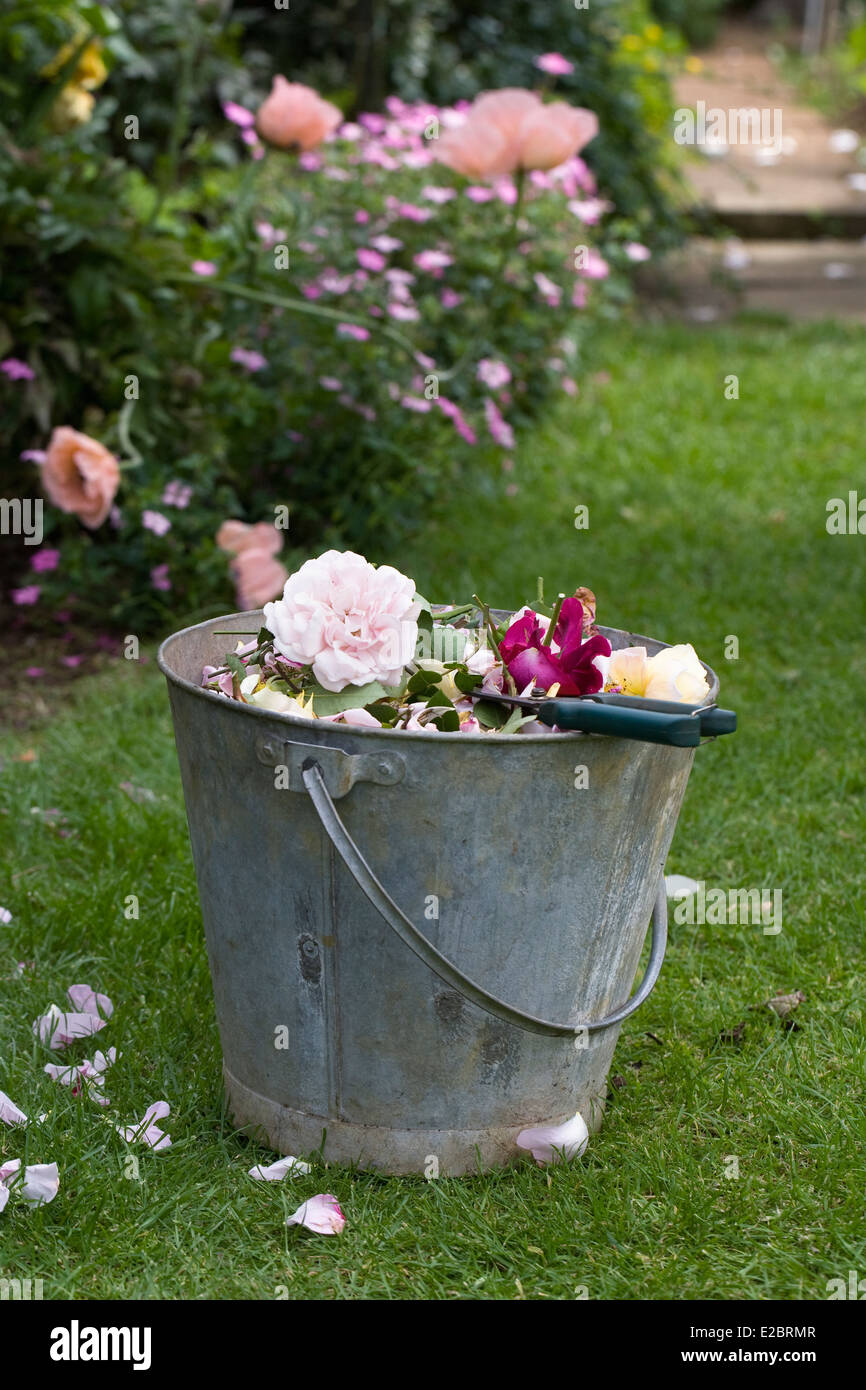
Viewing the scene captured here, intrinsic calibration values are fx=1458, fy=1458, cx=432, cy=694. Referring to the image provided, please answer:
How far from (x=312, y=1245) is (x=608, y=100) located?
5.55 meters

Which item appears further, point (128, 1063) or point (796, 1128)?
point (128, 1063)

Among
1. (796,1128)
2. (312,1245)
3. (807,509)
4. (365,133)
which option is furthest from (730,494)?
(312,1245)

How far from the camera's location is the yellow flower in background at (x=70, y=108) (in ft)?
12.2

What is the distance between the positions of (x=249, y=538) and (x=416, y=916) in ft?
6.08

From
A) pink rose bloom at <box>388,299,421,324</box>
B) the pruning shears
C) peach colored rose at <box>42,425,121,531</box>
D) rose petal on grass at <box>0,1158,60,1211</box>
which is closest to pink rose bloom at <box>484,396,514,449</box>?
pink rose bloom at <box>388,299,421,324</box>

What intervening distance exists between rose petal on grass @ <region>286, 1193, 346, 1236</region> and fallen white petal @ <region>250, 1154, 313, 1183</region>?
0.25ft

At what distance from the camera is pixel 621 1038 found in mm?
2166

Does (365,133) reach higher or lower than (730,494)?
higher

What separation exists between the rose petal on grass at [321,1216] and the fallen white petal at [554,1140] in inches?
9.7

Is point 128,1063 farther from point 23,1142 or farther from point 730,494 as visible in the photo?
point 730,494

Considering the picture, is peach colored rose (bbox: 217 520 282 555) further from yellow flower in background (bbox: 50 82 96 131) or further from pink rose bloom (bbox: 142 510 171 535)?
yellow flower in background (bbox: 50 82 96 131)

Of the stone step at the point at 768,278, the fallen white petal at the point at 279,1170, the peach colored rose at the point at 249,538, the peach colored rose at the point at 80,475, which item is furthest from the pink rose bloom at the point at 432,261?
the fallen white petal at the point at 279,1170

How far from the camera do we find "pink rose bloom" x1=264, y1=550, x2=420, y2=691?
5.44 ft
